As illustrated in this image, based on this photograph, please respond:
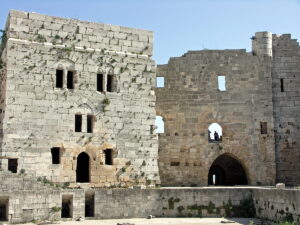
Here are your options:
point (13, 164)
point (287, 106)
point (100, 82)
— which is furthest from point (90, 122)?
point (287, 106)

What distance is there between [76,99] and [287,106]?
12.8 metres

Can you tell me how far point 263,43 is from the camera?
26078 millimetres

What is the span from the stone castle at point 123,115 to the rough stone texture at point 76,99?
0.05 m

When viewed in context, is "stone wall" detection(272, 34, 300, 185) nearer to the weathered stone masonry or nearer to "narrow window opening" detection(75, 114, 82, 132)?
the weathered stone masonry

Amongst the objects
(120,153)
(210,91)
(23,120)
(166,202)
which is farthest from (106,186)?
(210,91)

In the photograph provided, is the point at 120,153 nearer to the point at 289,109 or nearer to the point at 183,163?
the point at 183,163

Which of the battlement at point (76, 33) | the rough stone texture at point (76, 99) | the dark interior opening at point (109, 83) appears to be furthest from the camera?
the dark interior opening at point (109, 83)

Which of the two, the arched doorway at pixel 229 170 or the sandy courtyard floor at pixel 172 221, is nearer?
the sandy courtyard floor at pixel 172 221

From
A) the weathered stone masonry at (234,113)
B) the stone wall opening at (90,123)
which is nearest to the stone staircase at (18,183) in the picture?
the stone wall opening at (90,123)

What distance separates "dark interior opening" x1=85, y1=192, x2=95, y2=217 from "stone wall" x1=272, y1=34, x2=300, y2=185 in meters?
11.9

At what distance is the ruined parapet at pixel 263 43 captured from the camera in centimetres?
2606

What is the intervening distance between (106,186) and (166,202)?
3031 mm

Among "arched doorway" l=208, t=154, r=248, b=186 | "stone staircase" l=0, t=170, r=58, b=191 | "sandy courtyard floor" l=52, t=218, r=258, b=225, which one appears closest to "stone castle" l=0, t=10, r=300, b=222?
"stone staircase" l=0, t=170, r=58, b=191

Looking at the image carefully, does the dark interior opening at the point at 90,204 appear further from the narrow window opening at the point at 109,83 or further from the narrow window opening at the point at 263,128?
the narrow window opening at the point at 263,128
